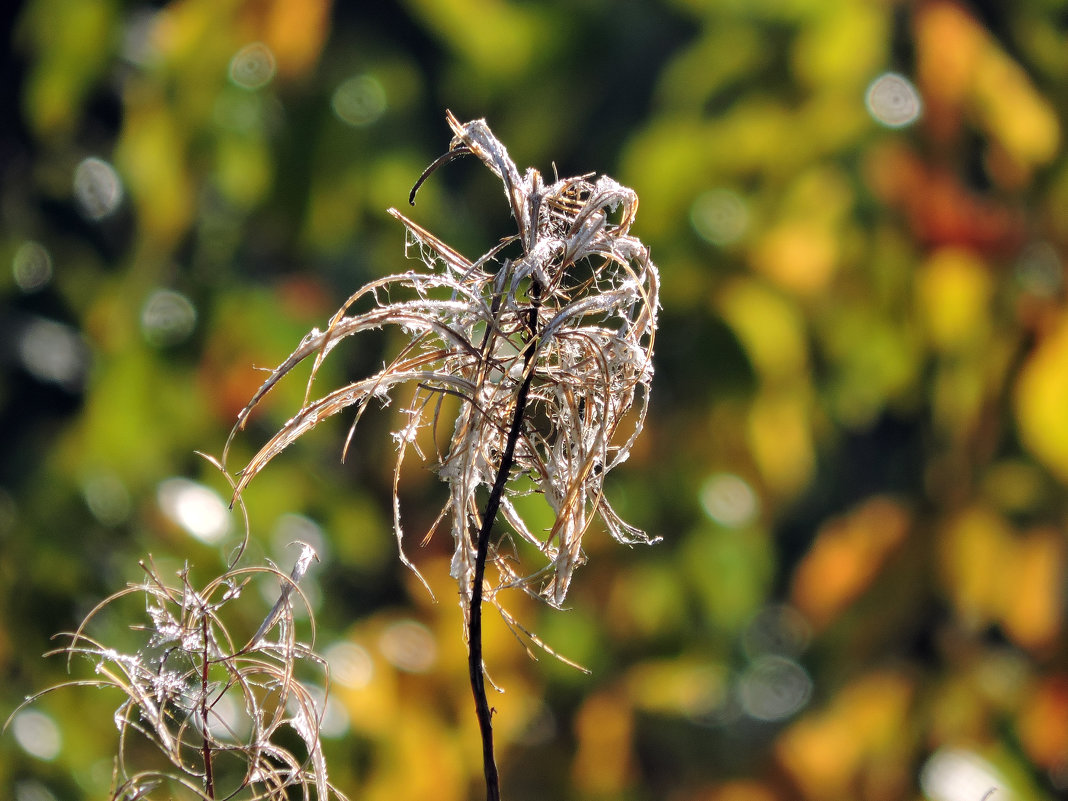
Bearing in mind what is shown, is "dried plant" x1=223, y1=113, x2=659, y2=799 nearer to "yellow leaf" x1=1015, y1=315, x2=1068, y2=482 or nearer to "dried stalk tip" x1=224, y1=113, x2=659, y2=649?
"dried stalk tip" x1=224, y1=113, x2=659, y2=649

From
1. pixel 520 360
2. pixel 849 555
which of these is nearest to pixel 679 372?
pixel 849 555

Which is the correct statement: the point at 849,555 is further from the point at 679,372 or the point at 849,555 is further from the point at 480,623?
the point at 480,623

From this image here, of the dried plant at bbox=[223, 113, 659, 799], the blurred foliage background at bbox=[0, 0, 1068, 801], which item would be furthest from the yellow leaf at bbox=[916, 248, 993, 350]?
the dried plant at bbox=[223, 113, 659, 799]

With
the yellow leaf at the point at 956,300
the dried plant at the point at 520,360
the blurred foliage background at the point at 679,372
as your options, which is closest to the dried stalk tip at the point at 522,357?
the dried plant at the point at 520,360

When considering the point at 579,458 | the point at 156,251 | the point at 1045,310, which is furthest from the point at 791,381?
the point at 579,458

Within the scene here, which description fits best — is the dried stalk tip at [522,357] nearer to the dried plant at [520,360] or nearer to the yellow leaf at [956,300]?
the dried plant at [520,360]
